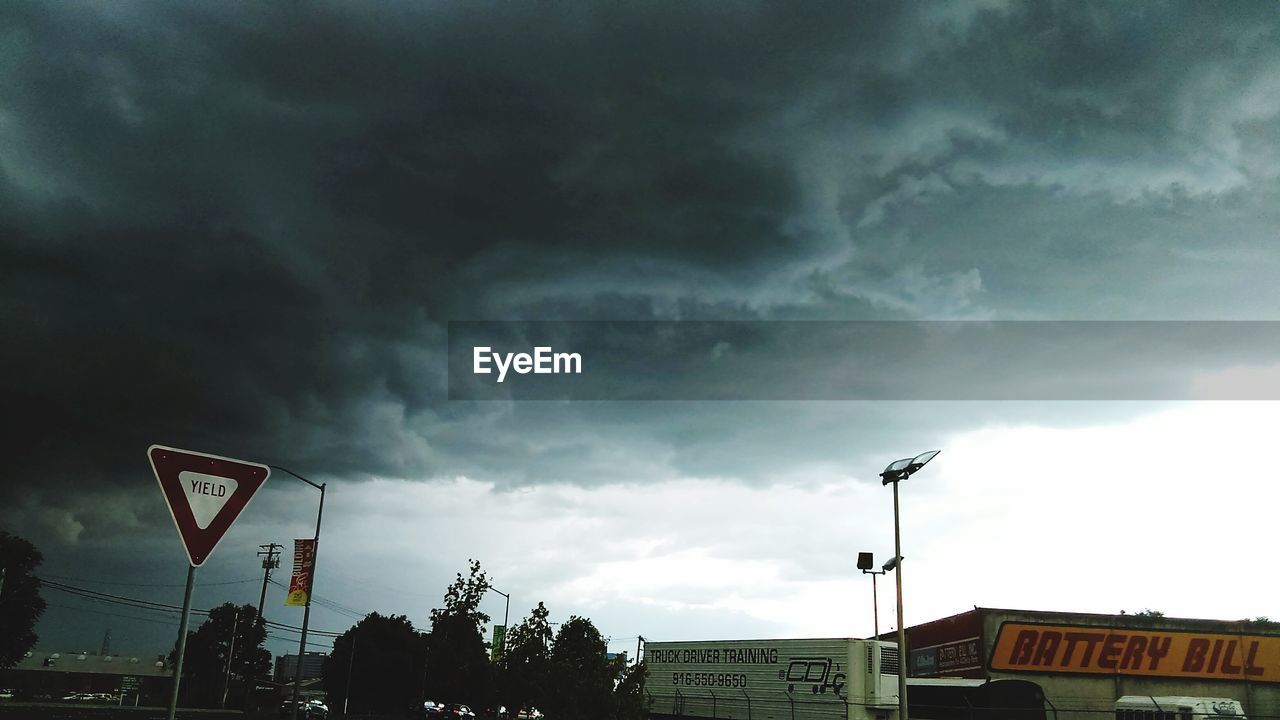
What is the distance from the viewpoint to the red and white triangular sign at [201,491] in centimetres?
584

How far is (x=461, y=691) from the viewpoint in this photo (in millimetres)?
71938

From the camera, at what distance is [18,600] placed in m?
71.3

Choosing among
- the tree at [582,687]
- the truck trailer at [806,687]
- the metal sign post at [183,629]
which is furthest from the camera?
the truck trailer at [806,687]

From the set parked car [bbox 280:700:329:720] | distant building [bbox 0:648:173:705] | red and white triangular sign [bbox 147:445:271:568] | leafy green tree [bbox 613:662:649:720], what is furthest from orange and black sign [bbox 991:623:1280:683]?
distant building [bbox 0:648:173:705]

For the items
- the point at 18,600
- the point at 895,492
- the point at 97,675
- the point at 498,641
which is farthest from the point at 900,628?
the point at 97,675

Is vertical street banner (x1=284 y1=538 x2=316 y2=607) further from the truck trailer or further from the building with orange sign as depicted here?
the building with orange sign

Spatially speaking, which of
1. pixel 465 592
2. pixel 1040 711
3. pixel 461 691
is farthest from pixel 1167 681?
pixel 461 691

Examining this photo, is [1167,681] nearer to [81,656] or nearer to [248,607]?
[248,607]

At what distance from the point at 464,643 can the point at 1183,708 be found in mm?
48642

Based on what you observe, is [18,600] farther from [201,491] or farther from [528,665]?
[201,491]

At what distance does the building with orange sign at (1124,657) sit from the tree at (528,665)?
24489 mm

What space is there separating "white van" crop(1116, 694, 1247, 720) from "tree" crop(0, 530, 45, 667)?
8172 centimetres

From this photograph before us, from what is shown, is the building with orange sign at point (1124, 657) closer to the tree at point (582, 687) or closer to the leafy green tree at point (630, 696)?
the leafy green tree at point (630, 696)

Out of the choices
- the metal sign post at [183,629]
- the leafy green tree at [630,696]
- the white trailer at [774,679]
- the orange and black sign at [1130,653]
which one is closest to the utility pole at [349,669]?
the white trailer at [774,679]
